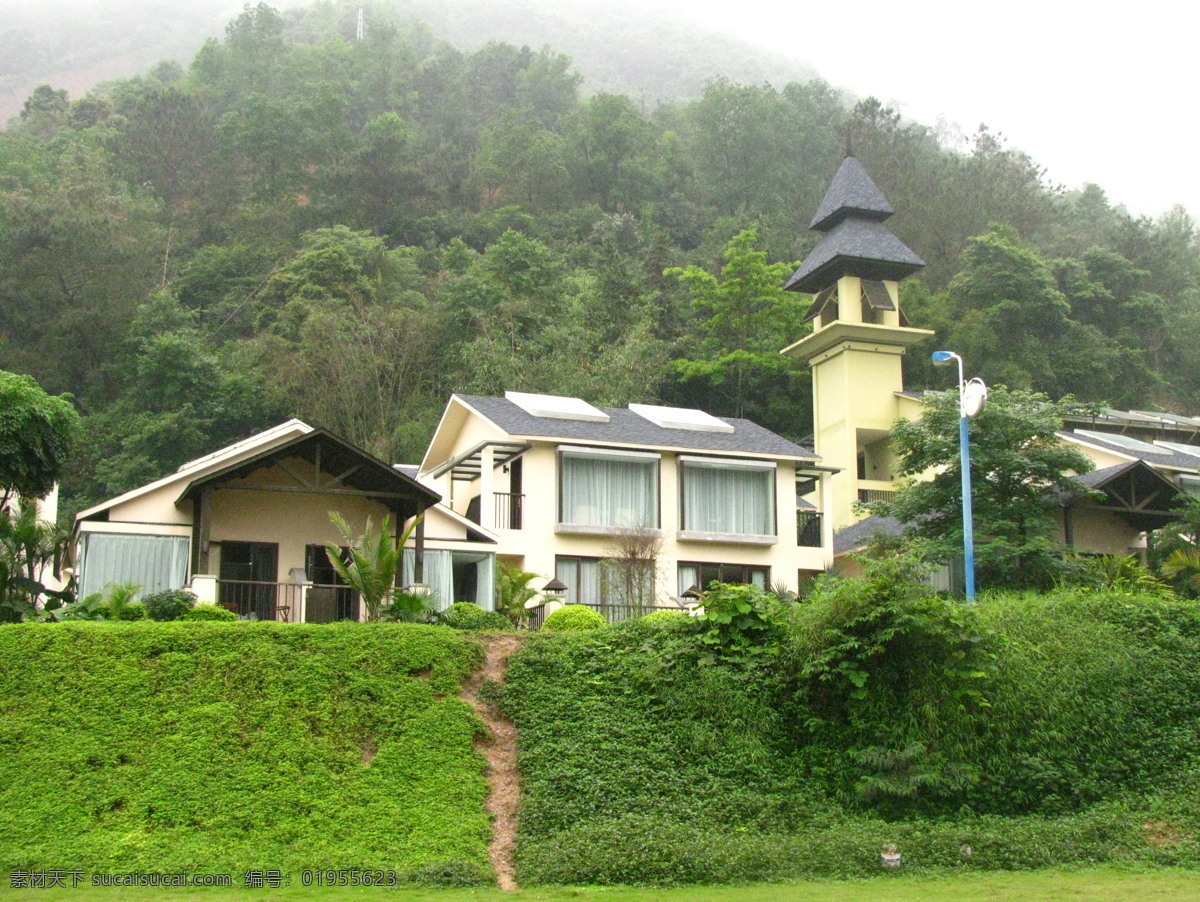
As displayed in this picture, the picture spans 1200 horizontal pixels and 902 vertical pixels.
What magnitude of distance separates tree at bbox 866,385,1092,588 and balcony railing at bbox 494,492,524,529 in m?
7.62

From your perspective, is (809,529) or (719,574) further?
(809,529)

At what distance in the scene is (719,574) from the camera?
3067 cm

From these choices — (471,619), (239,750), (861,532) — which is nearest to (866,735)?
(471,619)

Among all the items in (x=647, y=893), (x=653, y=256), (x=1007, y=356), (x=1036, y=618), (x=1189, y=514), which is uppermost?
(x=653, y=256)

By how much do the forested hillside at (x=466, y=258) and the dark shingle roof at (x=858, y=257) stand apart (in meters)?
4.75

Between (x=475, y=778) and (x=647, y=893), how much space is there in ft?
10.8

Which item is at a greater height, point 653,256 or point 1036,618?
point 653,256

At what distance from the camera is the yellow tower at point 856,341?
41.4m

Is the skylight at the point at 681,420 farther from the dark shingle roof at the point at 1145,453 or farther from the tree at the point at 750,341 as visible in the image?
the tree at the point at 750,341

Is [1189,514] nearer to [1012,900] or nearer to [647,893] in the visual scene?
[1012,900]

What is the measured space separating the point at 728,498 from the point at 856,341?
41.3 feet

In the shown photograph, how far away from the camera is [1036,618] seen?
1967cm

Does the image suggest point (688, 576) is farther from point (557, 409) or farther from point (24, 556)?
point (24, 556)

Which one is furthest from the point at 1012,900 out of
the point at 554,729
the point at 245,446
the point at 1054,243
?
the point at 1054,243
